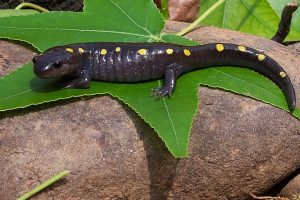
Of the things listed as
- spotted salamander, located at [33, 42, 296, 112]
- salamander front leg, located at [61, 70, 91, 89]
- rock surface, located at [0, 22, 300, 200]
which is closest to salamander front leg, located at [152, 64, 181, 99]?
spotted salamander, located at [33, 42, 296, 112]

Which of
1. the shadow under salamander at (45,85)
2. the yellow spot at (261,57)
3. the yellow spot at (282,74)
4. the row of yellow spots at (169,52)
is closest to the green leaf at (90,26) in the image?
the row of yellow spots at (169,52)

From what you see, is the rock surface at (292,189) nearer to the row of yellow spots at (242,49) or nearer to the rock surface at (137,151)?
the rock surface at (137,151)

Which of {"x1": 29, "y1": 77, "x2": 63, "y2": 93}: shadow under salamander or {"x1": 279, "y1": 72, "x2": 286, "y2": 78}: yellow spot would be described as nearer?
{"x1": 29, "y1": 77, "x2": 63, "y2": 93}: shadow under salamander

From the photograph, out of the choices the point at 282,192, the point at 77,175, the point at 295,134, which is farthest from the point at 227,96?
the point at 77,175

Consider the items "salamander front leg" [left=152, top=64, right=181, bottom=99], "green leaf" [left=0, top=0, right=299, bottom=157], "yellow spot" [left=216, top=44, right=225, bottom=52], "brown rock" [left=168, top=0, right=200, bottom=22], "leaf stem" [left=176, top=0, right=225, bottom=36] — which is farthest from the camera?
"brown rock" [left=168, top=0, right=200, bottom=22]

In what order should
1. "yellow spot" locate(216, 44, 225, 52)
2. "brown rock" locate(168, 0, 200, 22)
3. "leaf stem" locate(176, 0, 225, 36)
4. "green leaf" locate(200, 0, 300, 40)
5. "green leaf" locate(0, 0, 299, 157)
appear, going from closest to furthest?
"green leaf" locate(0, 0, 299, 157), "yellow spot" locate(216, 44, 225, 52), "leaf stem" locate(176, 0, 225, 36), "green leaf" locate(200, 0, 300, 40), "brown rock" locate(168, 0, 200, 22)

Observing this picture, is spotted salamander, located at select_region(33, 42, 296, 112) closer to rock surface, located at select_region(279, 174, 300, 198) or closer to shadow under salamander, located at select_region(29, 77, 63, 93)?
shadow under salamander, located at select_region(29, 77, 63, 93)

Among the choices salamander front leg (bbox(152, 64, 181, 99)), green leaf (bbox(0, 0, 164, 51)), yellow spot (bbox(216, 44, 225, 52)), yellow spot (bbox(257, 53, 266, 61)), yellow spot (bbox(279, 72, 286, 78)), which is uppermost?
green leaf (bbox(0, 0, 164, 51))
